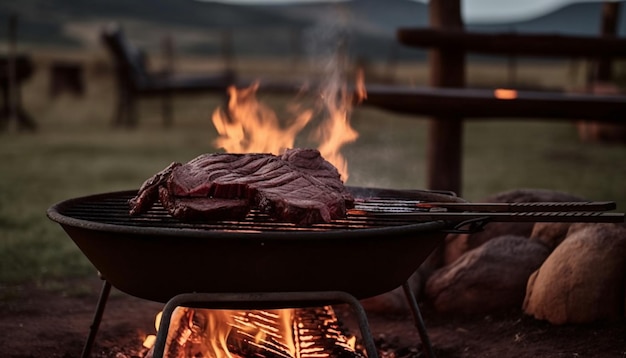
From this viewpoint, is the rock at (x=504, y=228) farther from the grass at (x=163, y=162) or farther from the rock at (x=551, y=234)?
the grass at (x=163, y=162)

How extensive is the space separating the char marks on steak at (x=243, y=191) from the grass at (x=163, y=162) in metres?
2.46

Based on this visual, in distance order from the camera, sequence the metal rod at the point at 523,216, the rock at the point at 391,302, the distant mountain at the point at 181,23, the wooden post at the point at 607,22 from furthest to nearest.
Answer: the distant mountain at the point at 181,23
the wooden post at the point at 607,22
the rock at the point at 391,302
the metal rod at the point at 523,216

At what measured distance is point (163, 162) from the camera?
35.4ft

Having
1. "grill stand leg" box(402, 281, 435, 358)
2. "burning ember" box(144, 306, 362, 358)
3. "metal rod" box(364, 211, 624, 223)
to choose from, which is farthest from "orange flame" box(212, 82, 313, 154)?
"metal rod" box(364, 211, 624, 223)

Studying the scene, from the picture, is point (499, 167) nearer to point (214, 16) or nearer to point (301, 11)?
point (214, 16)

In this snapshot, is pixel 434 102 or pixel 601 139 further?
pixel 601 139

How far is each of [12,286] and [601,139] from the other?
1154cm

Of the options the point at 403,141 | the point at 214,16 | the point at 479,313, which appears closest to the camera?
the point at 479,313

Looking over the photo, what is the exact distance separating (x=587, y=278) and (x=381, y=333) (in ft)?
3.49

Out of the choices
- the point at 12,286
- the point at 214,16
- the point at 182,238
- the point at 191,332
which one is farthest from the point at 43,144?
the point at 214,16

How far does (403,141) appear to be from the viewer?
45.6 ft

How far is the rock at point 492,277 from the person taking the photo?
12.7 ft

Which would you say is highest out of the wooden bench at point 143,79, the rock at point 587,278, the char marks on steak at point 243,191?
the wooden bench at point 143,79

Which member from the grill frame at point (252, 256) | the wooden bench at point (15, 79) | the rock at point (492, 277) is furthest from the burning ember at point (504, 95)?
the wooden bench at point (15, 79)
